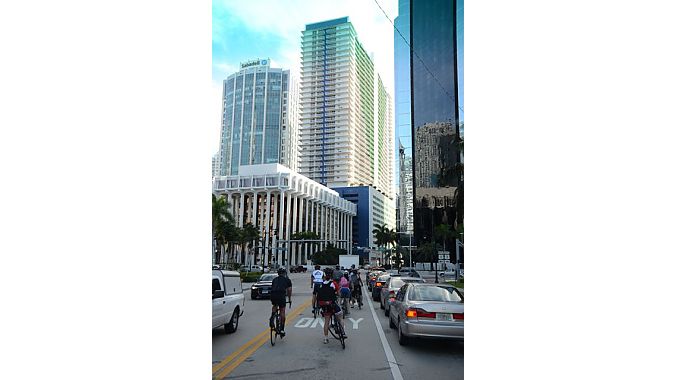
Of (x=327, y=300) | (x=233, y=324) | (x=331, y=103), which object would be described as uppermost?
(x=331, y=103)

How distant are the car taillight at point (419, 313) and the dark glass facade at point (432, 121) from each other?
2354cm

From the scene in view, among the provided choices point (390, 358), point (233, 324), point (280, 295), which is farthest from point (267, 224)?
point (390, 358)

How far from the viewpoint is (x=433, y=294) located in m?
8.24

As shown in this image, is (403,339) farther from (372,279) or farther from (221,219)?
(221,219)

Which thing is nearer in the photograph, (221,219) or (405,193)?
(221,219)

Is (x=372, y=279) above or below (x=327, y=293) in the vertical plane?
below

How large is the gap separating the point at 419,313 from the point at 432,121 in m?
52.9

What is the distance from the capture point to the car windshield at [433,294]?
805cm

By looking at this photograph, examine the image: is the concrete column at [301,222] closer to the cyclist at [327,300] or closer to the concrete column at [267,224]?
the concrete column at [267,224]

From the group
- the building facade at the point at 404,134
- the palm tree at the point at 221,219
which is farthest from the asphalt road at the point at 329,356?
the building facade at the point at 404,134
